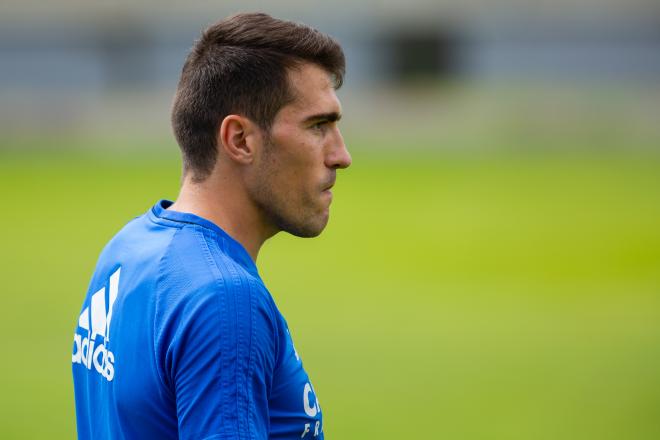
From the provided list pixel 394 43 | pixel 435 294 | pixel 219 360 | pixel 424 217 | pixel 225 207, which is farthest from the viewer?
pixel 394 43

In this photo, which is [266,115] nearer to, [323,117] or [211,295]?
[323,117]

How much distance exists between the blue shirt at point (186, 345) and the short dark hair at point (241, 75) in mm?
231

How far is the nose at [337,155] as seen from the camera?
121 inches

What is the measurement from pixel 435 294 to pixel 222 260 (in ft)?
48.0

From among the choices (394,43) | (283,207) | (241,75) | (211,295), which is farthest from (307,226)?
(394,43)

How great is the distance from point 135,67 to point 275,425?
156 ft

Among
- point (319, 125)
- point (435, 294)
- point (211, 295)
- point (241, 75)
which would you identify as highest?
point (241, 75)

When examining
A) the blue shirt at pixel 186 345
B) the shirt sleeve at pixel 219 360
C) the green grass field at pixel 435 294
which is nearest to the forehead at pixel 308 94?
the blue shirt at pixel 186 345

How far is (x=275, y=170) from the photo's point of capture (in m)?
2.98

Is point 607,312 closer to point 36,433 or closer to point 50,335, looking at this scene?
point 50,335

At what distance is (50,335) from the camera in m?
13.4

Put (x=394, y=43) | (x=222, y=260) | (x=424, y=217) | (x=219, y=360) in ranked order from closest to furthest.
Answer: (x=219, y=360)
(x=222, y=260)
(x=424, y=217)
(x=394, y=43)

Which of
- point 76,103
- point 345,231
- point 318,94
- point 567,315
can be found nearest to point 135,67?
point 76,103

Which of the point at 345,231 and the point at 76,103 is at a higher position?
the point at 76,103
